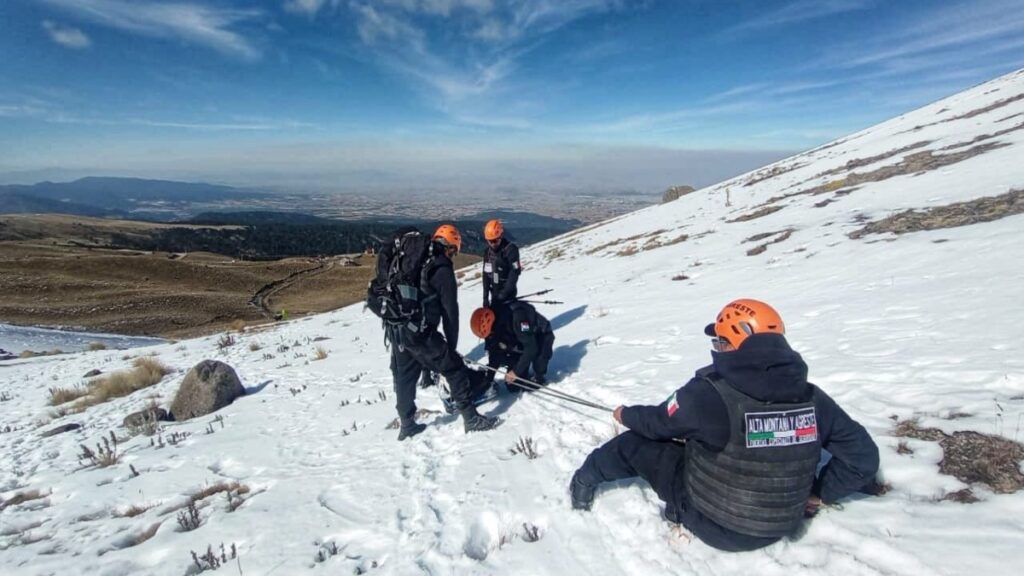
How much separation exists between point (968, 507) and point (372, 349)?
1136 cm

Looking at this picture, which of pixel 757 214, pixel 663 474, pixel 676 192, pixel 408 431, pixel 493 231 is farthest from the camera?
pixel 676 192

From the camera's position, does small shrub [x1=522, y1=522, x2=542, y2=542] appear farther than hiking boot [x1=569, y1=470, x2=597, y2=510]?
No

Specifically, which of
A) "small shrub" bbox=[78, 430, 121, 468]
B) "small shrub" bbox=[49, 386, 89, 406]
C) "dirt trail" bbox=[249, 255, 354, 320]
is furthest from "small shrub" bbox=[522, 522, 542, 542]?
"dirt trail" bbox=[249, 255, 354, 320]

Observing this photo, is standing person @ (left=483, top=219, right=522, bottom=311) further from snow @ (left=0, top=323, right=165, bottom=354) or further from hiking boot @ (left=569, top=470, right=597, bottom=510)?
snow @ (left=0, top=323, right=165, bottom=354)

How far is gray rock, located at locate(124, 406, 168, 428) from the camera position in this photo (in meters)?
8.35

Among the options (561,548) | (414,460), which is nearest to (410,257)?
(414,460)

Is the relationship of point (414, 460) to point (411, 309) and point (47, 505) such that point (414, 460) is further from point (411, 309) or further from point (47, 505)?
point (47, 505)

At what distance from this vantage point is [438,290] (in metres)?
6.32

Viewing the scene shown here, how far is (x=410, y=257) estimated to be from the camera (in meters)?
6.16

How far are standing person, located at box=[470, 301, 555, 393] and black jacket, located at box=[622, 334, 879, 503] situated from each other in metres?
3.74

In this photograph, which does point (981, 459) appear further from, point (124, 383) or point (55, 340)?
point (55, 340)

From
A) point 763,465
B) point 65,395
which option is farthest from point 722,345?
point 65,395

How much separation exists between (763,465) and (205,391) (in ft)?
31.4

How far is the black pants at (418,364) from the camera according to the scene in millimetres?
6266
